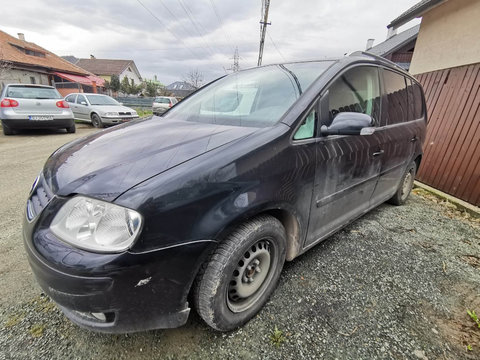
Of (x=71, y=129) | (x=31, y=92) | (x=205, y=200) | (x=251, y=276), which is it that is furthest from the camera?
(x=71, y=129)

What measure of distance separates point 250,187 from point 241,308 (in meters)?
0.82

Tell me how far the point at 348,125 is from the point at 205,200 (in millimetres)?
1117

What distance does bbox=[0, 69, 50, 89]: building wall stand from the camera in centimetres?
1523

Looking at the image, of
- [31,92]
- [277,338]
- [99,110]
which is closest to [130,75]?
[99,110]

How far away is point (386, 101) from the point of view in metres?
2.39

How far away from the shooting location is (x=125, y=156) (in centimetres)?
129

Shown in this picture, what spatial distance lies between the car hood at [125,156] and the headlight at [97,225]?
0.06 metres

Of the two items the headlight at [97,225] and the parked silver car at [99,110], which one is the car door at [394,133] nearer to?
the headlight at [97,225]

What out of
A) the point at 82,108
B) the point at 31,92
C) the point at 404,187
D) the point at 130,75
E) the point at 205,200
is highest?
the point at 130,75

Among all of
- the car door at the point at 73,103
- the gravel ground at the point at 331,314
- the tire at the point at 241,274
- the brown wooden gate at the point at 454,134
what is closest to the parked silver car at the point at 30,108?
the car door at the point at 73,103

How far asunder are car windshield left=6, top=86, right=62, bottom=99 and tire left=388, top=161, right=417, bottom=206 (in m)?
9.24

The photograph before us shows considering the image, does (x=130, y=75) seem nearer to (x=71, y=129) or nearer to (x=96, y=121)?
(x=96, y=121)

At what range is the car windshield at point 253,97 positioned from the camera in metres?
1.68

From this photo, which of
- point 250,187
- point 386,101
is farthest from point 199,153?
point 386,101
